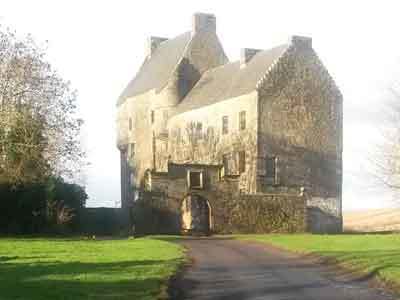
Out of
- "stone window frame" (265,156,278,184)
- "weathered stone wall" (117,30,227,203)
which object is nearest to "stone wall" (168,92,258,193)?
"stone window frame" (265,156,278,184)

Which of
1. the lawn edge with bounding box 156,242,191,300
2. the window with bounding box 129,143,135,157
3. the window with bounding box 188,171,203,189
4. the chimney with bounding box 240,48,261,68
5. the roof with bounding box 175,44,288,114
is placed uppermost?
the chimney with bounding box 240,48,261,68

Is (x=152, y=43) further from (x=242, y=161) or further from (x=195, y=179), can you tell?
(x=195, y=179)

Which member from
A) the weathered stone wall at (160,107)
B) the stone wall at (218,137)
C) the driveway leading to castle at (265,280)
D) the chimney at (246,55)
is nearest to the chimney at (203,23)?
the weathered stone wall at (160,107)

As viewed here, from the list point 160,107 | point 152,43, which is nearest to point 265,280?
point 160,107

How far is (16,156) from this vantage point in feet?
151

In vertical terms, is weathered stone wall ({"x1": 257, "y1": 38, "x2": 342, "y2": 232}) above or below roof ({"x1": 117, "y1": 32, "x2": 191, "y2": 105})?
below

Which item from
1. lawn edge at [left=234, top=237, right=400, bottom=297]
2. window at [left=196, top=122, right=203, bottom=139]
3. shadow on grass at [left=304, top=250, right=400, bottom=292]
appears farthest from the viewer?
window at [left=196, top=122, right=203, bottom=139]

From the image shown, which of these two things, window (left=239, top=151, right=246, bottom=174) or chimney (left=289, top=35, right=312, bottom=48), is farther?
chimney (left=289, top=35, right=312, bottom=48)

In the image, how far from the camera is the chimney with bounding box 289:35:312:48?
190 feet

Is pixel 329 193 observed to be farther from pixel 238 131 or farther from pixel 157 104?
pixel 157 104

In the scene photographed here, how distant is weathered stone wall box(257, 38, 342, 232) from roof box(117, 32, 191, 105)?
515 inches

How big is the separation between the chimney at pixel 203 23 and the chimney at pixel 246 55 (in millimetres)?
6597

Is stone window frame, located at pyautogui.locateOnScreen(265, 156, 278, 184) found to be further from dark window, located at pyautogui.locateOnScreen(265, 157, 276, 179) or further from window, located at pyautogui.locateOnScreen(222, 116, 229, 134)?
window, located at pyautogui.locateOnScreen(222, 116, 229, 134)

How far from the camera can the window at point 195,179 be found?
169ft
